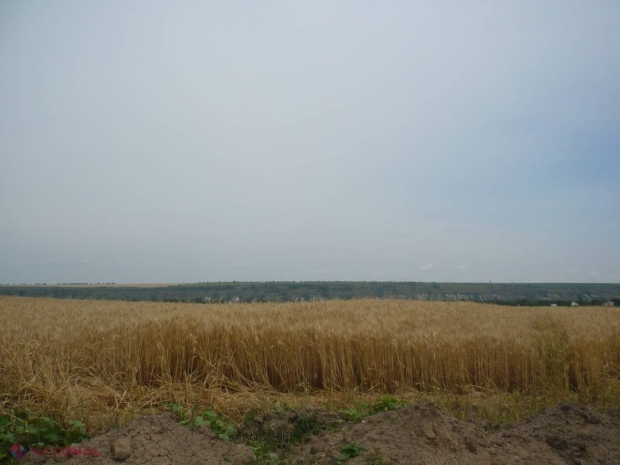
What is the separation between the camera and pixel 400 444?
3535 mm

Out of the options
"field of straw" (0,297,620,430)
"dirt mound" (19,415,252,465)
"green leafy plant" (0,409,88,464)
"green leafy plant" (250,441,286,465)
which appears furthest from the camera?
"field of straw" (0,297,620,430)

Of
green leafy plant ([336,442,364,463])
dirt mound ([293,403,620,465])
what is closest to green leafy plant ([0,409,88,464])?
dirt mound ([293,403,620,465])

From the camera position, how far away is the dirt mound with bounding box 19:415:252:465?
10.7 ft

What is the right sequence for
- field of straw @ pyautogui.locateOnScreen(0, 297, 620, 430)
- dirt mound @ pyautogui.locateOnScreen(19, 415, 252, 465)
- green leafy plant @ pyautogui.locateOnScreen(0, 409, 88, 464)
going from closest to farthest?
dirt mound @ pyautogui.locateOnScreen(19, 415, 252, 465) → green leafy plant @ pyautogui.locateOnScreen(0, 409, 88, 464) → field of straw @ pyautogui.locateOnScreen(0, 297, 620, 430)

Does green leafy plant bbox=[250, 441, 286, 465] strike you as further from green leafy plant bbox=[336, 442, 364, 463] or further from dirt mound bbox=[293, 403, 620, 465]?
green leafy plant bbox=[336, 442, 364, 463]

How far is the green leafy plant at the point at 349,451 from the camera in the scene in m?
3.35

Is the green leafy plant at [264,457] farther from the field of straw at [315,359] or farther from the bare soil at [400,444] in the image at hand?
the field of straw at [315,359]

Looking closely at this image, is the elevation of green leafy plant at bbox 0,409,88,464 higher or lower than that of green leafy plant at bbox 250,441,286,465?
higher

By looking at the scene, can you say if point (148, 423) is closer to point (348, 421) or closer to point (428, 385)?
point (348, 421)

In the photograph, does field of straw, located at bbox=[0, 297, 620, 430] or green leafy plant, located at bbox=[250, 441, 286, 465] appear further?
field of straw, located at bbox=[0, 297, 620, 430]

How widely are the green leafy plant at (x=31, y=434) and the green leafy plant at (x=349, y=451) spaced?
94.0 inches

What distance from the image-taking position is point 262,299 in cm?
1681

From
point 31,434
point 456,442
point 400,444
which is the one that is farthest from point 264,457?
point 31,434

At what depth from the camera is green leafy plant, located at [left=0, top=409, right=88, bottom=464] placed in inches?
141
